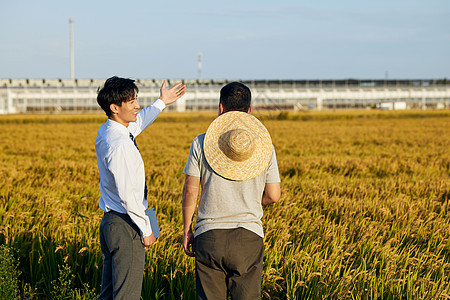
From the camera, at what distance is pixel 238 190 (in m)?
2.73

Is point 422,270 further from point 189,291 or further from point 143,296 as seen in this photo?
point 143,296

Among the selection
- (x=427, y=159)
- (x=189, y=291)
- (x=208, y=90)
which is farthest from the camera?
(x=208, y=90)

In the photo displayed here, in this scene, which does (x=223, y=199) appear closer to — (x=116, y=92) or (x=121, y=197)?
(x=121, y=197)

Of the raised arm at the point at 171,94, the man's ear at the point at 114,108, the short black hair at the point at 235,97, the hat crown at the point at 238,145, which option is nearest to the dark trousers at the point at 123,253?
the man's ear at the point at 114,108

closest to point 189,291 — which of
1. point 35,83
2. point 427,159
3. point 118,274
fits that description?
point 118,274

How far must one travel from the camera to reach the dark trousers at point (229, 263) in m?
2.64

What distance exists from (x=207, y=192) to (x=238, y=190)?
0.59 feet

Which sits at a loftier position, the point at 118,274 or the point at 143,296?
the point at 118,274

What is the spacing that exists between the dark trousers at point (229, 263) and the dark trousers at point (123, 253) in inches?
16.9

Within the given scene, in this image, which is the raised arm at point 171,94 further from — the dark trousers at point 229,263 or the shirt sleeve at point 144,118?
the dark trousers at point 229,263

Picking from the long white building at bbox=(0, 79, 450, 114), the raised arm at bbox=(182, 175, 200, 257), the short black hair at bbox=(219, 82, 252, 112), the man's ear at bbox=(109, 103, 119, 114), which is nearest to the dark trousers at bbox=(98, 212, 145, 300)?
the raised arm at bbox=(182, 175, 200, 257)

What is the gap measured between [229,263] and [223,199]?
354 mm

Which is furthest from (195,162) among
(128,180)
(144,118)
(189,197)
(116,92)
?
(144,118)

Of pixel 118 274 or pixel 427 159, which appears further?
pixel 427 159
